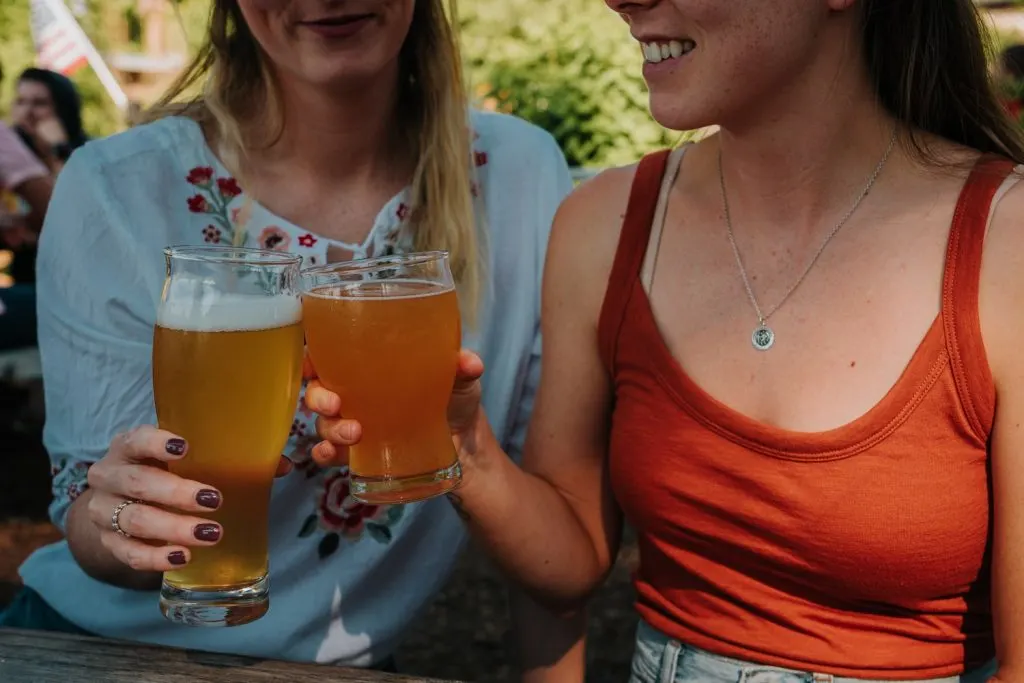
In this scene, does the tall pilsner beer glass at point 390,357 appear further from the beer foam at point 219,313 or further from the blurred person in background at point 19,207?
the blurred person in background at point 19,207

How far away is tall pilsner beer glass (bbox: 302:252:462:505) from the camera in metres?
1.46

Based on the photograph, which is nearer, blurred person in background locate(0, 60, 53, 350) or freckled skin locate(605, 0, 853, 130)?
freckled skin locate(605, 0, 853, 130)

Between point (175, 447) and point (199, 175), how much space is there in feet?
2.95

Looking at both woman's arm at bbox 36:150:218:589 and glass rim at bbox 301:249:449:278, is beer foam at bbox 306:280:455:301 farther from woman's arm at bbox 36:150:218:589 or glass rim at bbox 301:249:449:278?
woman's arm at bbox 36:150:218:589

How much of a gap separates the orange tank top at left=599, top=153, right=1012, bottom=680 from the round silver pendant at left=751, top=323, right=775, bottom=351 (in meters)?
0.12

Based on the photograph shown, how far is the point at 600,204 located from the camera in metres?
1.95

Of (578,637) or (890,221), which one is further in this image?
(578,637)

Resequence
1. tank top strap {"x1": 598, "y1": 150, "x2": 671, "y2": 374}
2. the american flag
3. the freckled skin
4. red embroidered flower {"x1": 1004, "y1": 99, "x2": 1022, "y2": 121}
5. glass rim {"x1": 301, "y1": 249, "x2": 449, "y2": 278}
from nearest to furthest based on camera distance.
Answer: glass rim {"x1": 301, "y1": 249, "x2": 449, "y2": 278} < the freckled skin < tank top strap {"x1": 598, "y1": 150, "x2": 671, "y2": 374} < red embroidered flower {"x1": 1004, "y1": 99, "x2": 1022, "y2": 121} < the american flag

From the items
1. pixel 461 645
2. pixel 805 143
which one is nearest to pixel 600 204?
pixel 805 143

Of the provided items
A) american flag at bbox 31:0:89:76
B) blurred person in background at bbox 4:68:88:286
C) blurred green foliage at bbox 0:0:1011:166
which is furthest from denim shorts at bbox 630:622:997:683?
american flag at bbox 31:0:89:76

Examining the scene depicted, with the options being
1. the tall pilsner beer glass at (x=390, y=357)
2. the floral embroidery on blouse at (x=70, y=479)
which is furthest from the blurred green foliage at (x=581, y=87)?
the tall pilsner beer glass at (x=390, y=357)

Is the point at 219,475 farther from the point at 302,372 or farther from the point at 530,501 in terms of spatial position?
the point at 530,501

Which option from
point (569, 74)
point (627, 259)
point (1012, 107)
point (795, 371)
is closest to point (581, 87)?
point (569, 74)

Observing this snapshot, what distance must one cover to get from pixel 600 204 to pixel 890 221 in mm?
488
